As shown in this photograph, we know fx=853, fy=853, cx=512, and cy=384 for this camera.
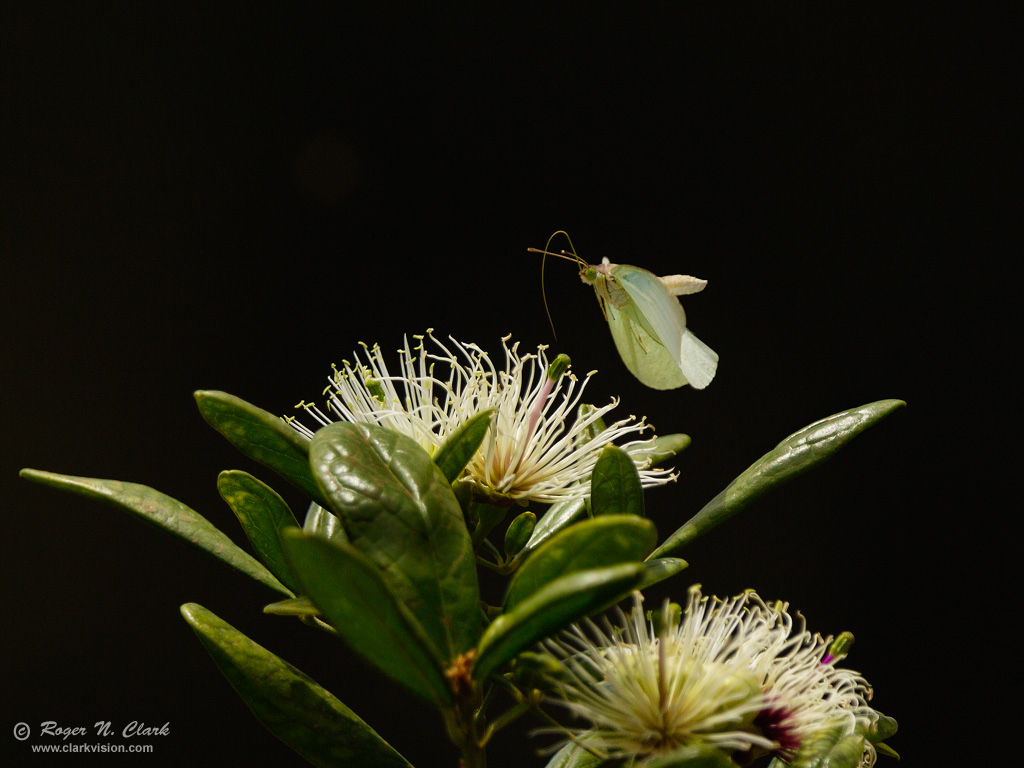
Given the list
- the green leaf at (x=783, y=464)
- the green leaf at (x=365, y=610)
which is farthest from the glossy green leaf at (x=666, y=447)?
the green leaf at (x=365, y=610)

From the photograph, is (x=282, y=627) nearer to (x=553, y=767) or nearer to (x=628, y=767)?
(x=553, y=767)

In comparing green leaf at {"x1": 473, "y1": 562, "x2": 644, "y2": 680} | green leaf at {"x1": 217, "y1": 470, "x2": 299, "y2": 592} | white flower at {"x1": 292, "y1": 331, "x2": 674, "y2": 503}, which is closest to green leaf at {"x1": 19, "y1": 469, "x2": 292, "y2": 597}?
green leaf at {"x1": 217, "y1": 470, "x2": 299, "y2": 592}

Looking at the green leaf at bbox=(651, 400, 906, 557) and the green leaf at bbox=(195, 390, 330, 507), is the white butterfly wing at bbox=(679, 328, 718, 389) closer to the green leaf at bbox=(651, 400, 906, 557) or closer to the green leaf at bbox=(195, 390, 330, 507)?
the green leaf at bbox=(651, 400, 906, 557)

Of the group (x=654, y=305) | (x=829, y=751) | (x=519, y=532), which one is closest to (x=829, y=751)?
(x=829, y=751)

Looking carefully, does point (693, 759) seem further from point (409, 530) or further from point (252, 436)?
point (252, 436)

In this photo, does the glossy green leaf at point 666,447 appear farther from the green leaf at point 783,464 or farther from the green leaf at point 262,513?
the green leaf at point 262,513

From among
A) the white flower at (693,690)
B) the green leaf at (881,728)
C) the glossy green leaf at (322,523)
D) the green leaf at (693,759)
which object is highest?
the glossy green leaf at (322,523)
